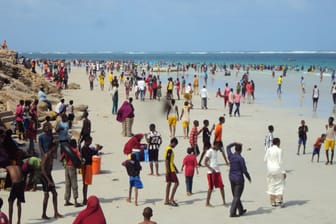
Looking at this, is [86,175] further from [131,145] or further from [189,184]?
[189,184]

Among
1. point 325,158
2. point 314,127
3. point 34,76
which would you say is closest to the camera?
point 325,158

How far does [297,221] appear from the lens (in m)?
9.64

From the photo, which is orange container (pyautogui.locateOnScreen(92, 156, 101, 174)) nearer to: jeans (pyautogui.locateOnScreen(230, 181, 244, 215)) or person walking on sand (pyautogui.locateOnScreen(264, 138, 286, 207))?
jeans (pyautogui.locateOnScreen(230, 181, 244, 215))

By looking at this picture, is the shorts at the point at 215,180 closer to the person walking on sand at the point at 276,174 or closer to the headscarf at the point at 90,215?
the person walking on sand at the point at 276,174

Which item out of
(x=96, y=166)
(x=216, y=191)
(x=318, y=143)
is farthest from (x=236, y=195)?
(x=318, y=143)

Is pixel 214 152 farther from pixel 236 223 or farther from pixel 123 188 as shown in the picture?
pixel 123 188

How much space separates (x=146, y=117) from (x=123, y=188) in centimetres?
1189

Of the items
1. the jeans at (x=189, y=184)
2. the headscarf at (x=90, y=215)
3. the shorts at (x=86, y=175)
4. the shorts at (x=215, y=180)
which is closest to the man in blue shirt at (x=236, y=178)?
the shorts at (x=215, y=180)

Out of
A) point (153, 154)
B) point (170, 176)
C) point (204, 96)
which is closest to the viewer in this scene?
point (170, 176)

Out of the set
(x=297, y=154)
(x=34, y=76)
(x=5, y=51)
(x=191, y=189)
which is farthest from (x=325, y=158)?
(x=5, y=51)

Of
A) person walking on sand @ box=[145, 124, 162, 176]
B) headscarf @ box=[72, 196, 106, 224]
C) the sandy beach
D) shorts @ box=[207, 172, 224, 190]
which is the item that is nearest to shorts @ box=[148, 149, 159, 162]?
person walking on sand @ box=[145, 124, 162, 176]

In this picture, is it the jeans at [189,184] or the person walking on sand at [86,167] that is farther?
the jeans at [189,184]

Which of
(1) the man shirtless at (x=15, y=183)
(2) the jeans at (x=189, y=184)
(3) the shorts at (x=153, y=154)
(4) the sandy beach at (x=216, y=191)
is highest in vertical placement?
(1) the man shirtless at (x=15, y=183)

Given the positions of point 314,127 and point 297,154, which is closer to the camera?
point 297,154
